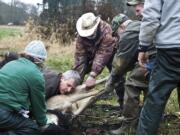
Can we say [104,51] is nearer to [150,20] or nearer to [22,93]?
[22,93]

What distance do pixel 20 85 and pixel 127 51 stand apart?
4.81ft

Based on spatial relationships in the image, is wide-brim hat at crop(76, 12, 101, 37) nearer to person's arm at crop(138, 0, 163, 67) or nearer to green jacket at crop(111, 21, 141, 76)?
green jacket at crop(111, 21, 141, 76)

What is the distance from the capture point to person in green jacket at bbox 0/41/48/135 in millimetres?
5215

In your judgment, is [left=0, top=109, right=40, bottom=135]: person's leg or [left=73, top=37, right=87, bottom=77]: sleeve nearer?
[left=0, top=109, right=40, bottom=135]: person's leg

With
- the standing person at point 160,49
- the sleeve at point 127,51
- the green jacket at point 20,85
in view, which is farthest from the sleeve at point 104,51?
the standing person at point 160,49

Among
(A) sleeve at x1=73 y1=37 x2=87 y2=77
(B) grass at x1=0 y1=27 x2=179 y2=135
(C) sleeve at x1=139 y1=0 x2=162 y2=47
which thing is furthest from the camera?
(B) grass at x1=0 y1=27 x2=179 y2=135

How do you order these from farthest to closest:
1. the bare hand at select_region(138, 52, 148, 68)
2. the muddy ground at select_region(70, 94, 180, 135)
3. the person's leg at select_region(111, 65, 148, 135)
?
the muddy ground at select_region(70, 94, 180, 135) < the person's leg at select_region(111, 65, 148, 135) < the bare hand at select_region(138, 52, 148, 68)

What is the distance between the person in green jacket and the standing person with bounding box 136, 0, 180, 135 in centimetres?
117

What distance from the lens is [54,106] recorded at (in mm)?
6289

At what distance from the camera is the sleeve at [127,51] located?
596 cm

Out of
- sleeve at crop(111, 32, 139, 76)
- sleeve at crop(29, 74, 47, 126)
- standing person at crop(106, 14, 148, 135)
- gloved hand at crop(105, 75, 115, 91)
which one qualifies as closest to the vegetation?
gloved hand at crop(105, 75, 115, 91)

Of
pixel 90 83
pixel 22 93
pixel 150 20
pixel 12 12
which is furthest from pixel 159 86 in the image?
pixel 12 12

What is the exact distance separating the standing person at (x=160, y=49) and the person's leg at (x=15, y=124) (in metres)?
1.24

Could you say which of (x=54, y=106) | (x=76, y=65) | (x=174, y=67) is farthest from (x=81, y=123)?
(x=174, y=67)
